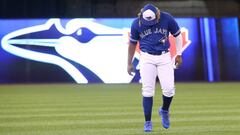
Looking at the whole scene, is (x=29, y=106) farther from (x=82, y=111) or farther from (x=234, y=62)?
(x=234, y=62)

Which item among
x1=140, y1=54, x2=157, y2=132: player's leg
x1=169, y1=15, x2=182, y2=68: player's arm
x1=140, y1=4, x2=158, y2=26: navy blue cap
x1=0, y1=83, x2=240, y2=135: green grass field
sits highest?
x1=140, y1=4, x2=158, y2=26: navy blue cap

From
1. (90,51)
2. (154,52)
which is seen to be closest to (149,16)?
(154,52)

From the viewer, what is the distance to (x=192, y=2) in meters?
29.6

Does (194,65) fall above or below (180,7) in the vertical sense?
below

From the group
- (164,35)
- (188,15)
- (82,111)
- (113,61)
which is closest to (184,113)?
(82,111)

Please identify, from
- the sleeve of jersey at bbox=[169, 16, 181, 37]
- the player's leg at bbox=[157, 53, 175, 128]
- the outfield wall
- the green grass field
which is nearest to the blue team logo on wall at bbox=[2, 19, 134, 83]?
the outfield wall

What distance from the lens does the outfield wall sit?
26.9m

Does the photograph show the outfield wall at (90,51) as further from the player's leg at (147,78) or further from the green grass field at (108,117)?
the player's leg at (147,78)

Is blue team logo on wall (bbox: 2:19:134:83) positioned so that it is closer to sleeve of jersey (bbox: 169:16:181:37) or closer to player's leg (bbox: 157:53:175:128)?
sleeve of jersey (bbox: 169:16:181:37)

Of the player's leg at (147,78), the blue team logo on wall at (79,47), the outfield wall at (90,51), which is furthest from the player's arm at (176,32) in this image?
the blue team logo on wall at (79,47)

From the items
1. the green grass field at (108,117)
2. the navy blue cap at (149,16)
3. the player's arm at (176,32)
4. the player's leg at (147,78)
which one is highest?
the navy blue cap at (149,16)

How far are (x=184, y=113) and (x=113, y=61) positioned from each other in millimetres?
14308

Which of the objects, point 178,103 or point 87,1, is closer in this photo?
point 178,103

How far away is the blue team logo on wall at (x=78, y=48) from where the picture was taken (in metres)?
26.8
